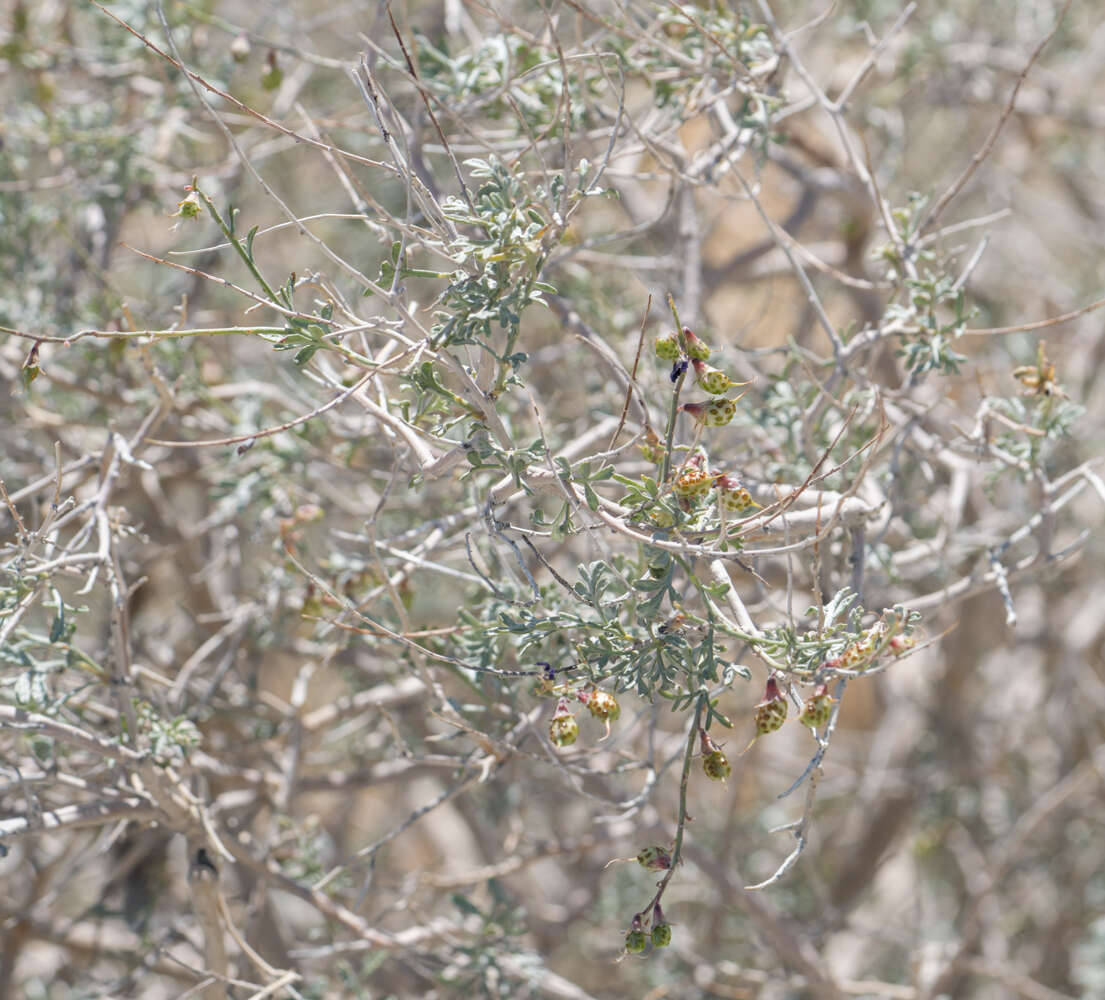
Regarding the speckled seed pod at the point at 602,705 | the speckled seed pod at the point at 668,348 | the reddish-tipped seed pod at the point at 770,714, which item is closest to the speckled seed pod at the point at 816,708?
the reddish-tipped seed pod at the point at 770,714

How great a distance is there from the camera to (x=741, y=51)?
4.88 ft

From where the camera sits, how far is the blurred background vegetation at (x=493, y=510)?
54.3 inches

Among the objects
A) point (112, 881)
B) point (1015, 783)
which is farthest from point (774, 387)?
point (1015, 783)

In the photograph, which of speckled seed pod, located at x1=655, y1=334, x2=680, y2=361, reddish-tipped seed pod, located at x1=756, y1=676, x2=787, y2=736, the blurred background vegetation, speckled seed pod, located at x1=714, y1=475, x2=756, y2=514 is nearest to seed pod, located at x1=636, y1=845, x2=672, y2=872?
the blurred background vegetation

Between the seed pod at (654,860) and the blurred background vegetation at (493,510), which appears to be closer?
the seed pod at (654,860)

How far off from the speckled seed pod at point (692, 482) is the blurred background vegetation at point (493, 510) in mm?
155

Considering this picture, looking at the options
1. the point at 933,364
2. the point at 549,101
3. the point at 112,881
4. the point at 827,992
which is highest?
the point at 549,101

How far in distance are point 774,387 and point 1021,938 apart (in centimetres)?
198

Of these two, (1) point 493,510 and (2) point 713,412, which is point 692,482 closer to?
(2) point 713,412

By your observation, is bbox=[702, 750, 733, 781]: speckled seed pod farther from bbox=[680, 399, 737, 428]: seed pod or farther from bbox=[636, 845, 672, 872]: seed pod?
bbox=[680, 399, 737, 428]: seed pod

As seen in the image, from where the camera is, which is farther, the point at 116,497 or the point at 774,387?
the point at 116,497

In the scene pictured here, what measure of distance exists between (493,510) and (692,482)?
0.23m

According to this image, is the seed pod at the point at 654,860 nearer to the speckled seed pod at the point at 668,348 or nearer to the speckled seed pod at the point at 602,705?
the speckled seed pod at the point at 602,705

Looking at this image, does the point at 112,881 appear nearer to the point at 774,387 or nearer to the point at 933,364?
the point at 774,387
